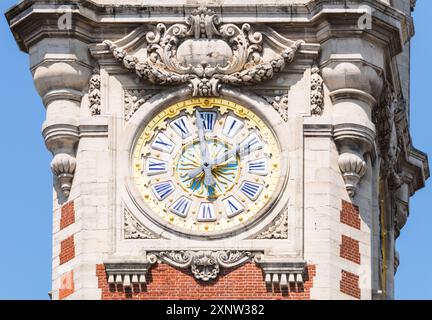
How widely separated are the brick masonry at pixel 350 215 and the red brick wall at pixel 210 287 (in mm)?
1073

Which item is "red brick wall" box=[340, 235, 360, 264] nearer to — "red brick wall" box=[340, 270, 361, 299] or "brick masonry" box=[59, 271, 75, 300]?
"red brick wall" box=[340, 270, 361, 299]

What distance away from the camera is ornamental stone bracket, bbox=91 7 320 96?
333ft

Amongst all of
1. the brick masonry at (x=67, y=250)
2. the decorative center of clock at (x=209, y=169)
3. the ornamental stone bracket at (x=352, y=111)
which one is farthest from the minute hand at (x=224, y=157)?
the brick masonry at (x=67, y=250)

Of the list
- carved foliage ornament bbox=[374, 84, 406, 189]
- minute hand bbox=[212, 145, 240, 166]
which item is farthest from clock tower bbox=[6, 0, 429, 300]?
carved foliage ornament bbox=[374, 84, 406, 189]

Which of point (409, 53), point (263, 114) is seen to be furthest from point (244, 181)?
point (409, 53)

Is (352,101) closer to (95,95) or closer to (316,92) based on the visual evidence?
(316,92)

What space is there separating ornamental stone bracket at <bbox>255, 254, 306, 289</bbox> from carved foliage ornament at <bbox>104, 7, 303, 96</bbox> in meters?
3.01

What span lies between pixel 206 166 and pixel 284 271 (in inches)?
85.8

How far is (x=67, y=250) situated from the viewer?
10125cm

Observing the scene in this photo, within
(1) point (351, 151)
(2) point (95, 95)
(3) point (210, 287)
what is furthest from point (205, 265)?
(2) point (95, 95)

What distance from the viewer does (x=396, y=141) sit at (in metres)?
105

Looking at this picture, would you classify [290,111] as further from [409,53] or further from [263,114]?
[409,53]

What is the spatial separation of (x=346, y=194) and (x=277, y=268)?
5.82 feet
